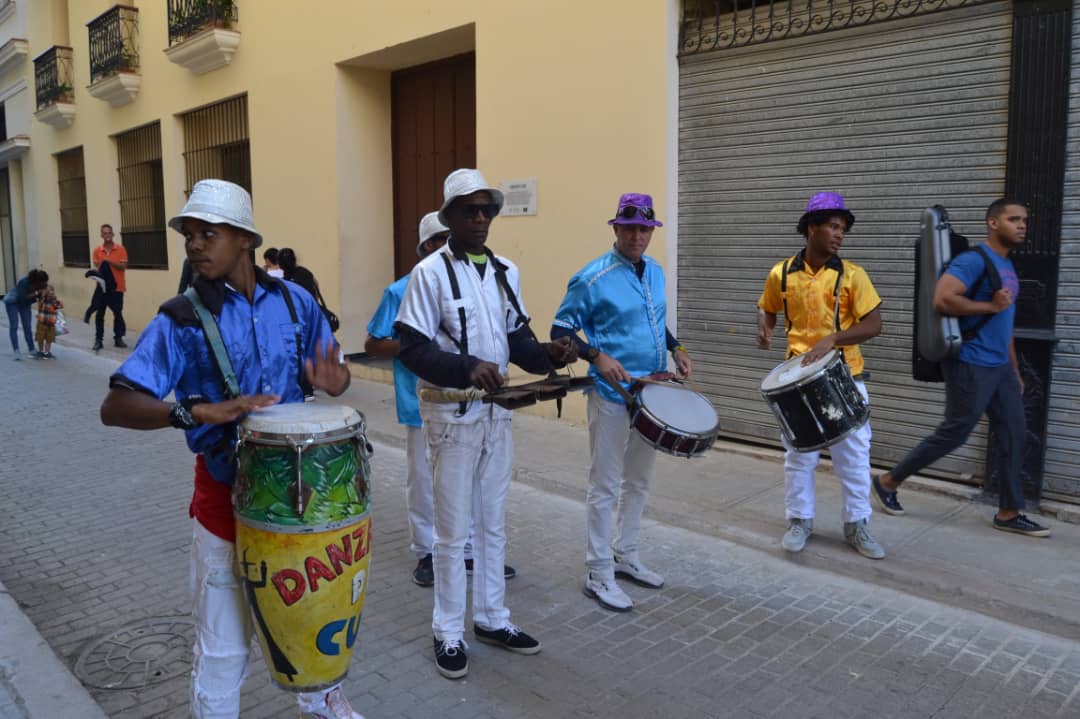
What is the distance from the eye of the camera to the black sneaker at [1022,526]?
5168 mm

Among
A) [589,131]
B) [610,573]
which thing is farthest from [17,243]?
[610,573]

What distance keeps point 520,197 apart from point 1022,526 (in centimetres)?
547

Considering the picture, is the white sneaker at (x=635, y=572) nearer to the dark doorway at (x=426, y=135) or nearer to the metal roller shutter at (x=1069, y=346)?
the metal roller shutter at (x=1069, y=346)

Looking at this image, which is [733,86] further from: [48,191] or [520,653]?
[48,191]

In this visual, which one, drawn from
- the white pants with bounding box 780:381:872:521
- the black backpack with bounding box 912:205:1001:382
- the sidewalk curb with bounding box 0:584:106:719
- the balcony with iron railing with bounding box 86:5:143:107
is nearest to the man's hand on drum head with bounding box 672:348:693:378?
the white pants with bounding box 780:381:872:521

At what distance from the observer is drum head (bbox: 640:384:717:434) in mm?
3960

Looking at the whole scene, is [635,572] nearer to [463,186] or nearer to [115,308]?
[463,186]

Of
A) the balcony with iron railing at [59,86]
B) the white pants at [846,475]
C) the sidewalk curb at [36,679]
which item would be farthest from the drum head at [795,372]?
the balcony with iron railing at [59,86]

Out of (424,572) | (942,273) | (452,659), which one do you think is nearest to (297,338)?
(452,659)

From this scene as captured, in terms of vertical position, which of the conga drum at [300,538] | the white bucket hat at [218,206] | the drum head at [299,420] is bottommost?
the conga drum at [300,538]

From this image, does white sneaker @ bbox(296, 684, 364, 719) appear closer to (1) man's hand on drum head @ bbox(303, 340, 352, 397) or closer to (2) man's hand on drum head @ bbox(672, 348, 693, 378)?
(1) man's hand on drum head @ bbox(303, 340, 352, 397)

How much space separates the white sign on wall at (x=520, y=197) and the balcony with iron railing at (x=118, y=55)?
1091 cm

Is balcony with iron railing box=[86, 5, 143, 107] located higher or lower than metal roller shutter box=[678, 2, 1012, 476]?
higher

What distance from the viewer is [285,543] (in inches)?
96.9
